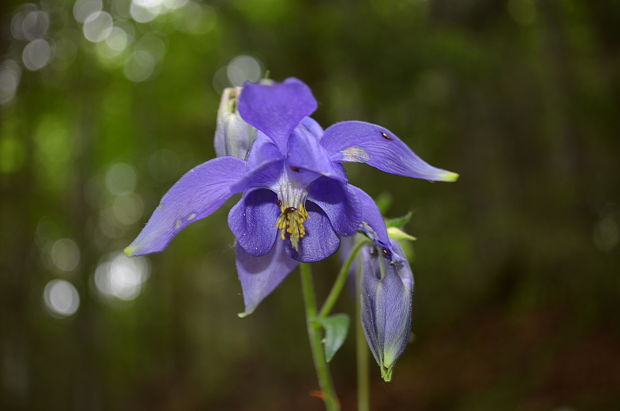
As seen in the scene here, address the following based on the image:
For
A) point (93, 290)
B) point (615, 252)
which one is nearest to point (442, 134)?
point (615, 252)

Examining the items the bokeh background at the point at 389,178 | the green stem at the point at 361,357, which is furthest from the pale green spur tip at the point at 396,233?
the bokeh background at the point at 389,178

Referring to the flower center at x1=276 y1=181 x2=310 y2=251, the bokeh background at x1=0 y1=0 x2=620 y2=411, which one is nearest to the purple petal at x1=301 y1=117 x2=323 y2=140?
the flower center at x1=276 y1=181 x2=310 y2=251

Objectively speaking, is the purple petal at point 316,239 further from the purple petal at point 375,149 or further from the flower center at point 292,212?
the purple petal at point 375,149

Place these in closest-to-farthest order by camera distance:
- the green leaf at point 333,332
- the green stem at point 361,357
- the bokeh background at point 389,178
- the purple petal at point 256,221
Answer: the purple petal at point 256,221 → the green leaf at point 333,332 → the green stem at point 361,357 → the bokeh background at point 389,178

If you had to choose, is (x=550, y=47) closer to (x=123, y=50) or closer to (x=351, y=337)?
(x=351, y=337)

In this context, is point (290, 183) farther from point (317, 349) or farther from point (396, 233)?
point (317, 349)

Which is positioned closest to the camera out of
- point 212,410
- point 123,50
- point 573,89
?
point 573,89
